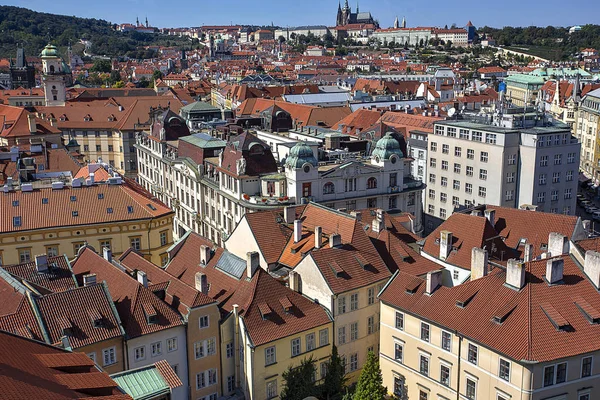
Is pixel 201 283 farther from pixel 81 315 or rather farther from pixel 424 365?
pixel 424 365

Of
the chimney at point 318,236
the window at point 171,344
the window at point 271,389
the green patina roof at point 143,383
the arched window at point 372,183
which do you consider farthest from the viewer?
the arched window at point 372,183

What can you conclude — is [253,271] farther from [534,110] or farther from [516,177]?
[534,110]

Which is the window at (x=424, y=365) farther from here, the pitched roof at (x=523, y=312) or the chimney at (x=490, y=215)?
the chimney at (x=490, y=215)

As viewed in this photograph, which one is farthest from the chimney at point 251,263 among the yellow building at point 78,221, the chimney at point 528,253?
the chimney at point 528,253

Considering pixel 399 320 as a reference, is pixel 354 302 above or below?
above

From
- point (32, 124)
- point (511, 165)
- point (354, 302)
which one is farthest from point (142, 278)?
point (32, 124)

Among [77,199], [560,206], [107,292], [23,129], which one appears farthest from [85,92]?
[107,292]

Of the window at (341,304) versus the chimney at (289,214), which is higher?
the chimney at (289,214)
